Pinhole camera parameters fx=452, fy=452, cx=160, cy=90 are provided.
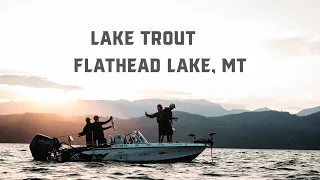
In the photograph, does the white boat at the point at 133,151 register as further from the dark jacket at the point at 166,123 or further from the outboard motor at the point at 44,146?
the dark jacket at the point at 166,123

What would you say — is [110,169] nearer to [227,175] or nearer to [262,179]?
[227,175]

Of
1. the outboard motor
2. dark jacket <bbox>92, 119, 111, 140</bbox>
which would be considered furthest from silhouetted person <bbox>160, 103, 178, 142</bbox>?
the outboard motor

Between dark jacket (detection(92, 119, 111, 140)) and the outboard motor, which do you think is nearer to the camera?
dark jacket (detection(92, 119, 111, 140))

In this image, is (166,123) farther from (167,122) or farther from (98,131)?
(98,131)

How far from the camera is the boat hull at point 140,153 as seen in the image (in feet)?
96.9

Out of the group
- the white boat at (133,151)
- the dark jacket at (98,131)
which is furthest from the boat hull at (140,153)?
the dark jacket at (98,131)

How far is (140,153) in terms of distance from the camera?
96.9 ft

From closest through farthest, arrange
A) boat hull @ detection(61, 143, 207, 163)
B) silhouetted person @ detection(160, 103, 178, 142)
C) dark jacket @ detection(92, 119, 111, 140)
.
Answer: boat hull @ detection(61, 143, 207, 163), silhouetted person @ detection(160, 103, 178, 142), dark jacket @ detection(92, 119, 111, 140)

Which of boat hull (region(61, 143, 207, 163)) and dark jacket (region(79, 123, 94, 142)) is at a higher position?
dark jacket (region(79, 123, 94, 142))

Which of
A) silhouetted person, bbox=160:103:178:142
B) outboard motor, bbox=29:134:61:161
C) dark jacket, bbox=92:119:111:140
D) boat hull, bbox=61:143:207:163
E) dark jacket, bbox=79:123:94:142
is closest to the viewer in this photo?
boat hull, bbox=61:143:207:163

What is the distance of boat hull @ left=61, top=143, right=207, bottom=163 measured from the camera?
29.5 m

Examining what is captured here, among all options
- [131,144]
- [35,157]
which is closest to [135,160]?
[131,144]

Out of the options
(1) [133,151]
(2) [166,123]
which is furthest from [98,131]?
(2) [166,123]

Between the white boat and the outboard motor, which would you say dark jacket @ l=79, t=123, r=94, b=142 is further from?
the outboard motor
